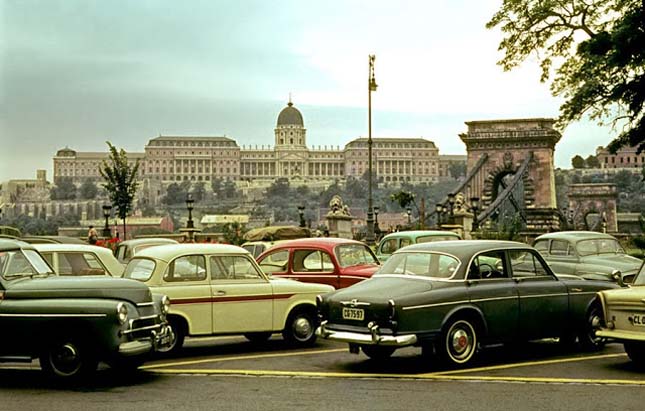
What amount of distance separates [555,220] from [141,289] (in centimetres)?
4630

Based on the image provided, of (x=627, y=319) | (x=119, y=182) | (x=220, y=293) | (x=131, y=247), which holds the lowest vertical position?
(x=627, y=319)

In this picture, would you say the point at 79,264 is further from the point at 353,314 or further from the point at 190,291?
the point at 353,314

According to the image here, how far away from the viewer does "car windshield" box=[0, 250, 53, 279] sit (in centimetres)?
916

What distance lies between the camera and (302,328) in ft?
39.3

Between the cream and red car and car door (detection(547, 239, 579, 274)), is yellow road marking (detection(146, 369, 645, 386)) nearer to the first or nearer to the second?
the cream and red car

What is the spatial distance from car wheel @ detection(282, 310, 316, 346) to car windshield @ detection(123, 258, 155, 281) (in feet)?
6.52

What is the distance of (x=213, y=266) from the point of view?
→ 11.5 meters

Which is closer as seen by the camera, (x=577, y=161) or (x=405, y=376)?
(x=405, y=376)

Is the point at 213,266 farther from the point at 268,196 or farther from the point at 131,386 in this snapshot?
the point at 268,196

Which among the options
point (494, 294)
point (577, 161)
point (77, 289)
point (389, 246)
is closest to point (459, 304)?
point (494, 294)

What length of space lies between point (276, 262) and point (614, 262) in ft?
20.9

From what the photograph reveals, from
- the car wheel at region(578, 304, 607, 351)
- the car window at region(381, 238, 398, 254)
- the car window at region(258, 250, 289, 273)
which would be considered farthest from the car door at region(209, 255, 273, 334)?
the car window at region(381, 238, 398, 254)

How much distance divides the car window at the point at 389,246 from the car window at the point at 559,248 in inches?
137

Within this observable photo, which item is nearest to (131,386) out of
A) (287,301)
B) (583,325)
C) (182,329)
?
(182,329)
